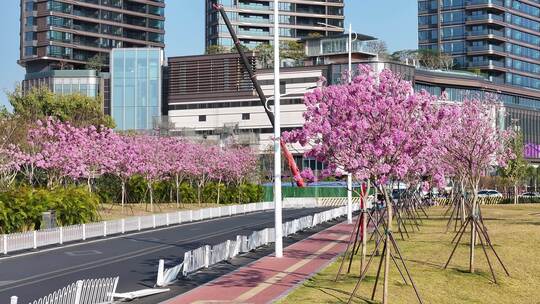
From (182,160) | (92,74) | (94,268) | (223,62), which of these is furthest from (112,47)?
(94,268)

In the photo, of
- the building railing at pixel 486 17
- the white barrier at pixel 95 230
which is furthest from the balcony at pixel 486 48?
the white barrier at pixel 95 230

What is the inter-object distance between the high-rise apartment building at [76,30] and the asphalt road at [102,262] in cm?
9616

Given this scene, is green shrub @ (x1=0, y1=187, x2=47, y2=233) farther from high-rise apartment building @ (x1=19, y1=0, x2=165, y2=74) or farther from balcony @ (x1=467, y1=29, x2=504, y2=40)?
balcony @ (x1=467, y1=29, x2=504, y2=40)

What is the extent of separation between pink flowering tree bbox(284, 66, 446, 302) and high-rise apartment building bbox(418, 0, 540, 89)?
12691 centimetres

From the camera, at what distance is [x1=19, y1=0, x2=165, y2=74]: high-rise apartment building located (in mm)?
130250

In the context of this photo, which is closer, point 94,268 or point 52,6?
point 94,268

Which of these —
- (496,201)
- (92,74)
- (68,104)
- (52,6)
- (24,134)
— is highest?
(52,6)

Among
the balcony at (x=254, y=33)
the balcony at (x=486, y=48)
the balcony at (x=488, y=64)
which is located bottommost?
the balcony at (x=488, y=64)

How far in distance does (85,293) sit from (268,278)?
680 cm

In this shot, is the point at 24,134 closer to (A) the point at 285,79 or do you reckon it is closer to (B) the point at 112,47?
(A) the point at 285,79

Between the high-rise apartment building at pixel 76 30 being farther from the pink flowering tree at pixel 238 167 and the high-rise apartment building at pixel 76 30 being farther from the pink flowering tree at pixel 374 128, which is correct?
the pink flowering tree at pixel 374 128

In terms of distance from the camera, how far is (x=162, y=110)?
134 metres

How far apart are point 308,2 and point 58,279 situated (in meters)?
133

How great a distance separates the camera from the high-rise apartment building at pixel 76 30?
130 m
